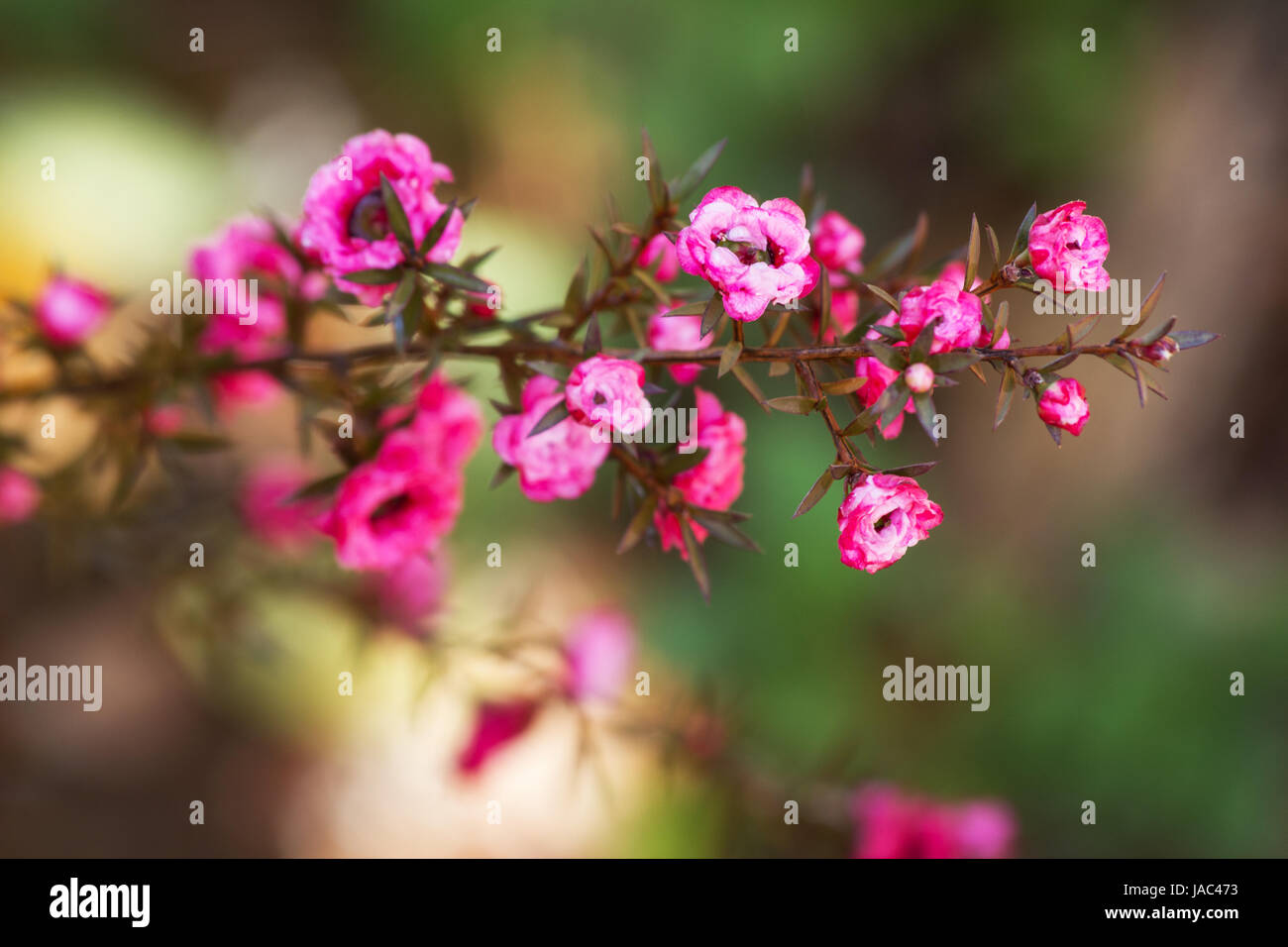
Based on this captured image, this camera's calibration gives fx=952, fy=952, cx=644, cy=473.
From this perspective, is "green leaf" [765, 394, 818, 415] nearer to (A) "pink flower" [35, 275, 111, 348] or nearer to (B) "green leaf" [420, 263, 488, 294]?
(B) "green leaf" [420, 263, 488, 294]

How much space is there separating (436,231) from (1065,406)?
0.51 metres

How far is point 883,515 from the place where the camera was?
0.68 m

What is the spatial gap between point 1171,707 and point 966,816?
1069 mm

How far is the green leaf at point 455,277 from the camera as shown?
79cm

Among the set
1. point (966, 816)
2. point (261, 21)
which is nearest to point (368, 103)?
point (261, 21)

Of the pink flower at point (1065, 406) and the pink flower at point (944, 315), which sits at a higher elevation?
the pink flower at point (944, 315)

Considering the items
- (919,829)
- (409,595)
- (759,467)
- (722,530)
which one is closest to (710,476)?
(722,530)

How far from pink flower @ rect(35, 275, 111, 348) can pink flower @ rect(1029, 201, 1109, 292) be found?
40.3 inches

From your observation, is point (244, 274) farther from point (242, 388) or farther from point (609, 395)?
point (609, 395)

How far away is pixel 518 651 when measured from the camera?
1.24m

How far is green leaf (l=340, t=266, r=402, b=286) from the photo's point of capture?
0.80 metres

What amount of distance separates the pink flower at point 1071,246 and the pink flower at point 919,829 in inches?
35.6

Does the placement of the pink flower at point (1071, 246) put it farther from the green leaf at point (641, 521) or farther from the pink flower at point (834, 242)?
the green leaf at point (641, 521)

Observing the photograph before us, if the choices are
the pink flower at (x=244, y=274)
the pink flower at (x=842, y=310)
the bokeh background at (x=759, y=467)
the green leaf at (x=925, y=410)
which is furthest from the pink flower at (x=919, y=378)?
the bokeh background at (x=759, y=467)
